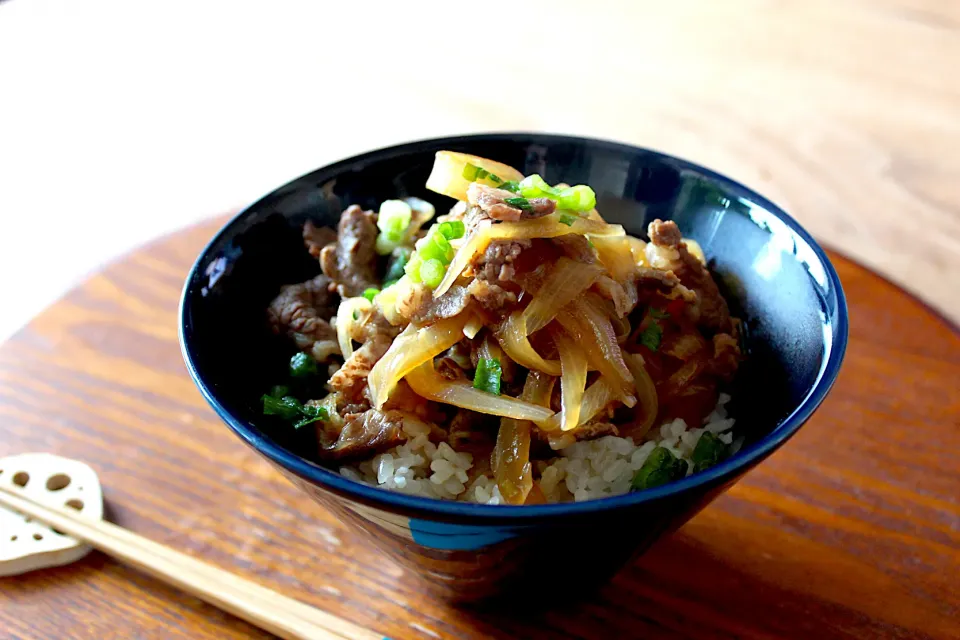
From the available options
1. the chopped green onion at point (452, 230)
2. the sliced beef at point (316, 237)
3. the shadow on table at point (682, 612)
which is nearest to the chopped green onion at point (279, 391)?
the sliced beef at point (316, 237)

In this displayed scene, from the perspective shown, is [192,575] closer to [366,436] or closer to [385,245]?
[366,436]

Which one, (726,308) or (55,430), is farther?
(55,430)

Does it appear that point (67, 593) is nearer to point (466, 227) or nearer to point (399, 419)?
point (399, 419)

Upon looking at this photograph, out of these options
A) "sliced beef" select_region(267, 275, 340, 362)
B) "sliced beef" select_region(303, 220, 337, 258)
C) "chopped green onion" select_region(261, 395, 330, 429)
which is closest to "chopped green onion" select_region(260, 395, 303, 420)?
"chopped green onion" select_region(261, 395, 330, 429)

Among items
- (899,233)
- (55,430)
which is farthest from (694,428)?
(899,233)

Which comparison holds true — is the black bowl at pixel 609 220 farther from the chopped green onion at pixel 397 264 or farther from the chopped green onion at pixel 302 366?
→ the chopped green onion at pixel 397 264

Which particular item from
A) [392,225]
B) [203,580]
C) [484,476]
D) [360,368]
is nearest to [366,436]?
[360,368]

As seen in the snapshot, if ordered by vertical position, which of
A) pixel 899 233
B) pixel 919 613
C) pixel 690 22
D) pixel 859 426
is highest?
pixel 690 22
